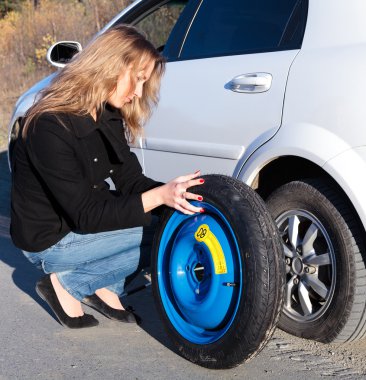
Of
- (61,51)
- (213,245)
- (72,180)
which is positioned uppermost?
(72,180)

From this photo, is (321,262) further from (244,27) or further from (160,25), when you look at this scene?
(160,25)

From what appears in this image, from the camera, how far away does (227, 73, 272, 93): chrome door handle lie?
3.20 metres

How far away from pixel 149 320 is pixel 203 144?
3.19 ft

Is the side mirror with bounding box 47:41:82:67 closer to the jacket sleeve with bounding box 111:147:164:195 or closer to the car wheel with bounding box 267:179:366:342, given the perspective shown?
the jacket sleeve with bounding box 111:147:164:195

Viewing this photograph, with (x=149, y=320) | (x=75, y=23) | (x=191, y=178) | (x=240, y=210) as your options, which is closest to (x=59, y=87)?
(x=191, y=178)

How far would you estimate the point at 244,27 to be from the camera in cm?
370

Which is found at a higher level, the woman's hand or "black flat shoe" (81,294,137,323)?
the woman's hand

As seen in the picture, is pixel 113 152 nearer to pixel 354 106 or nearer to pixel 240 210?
pixel 240 210

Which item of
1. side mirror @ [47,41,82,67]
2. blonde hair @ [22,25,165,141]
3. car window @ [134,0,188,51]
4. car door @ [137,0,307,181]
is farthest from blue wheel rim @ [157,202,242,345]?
car window @ [134,0,188,51]

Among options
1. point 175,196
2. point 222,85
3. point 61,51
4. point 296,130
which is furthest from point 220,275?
point 61,51

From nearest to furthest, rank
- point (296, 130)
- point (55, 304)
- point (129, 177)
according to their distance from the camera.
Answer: point (296, 130), point (55, 304), point (129, 177)

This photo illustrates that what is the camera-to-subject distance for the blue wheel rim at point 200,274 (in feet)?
9.26

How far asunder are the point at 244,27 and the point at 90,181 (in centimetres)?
123

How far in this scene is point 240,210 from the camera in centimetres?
277
